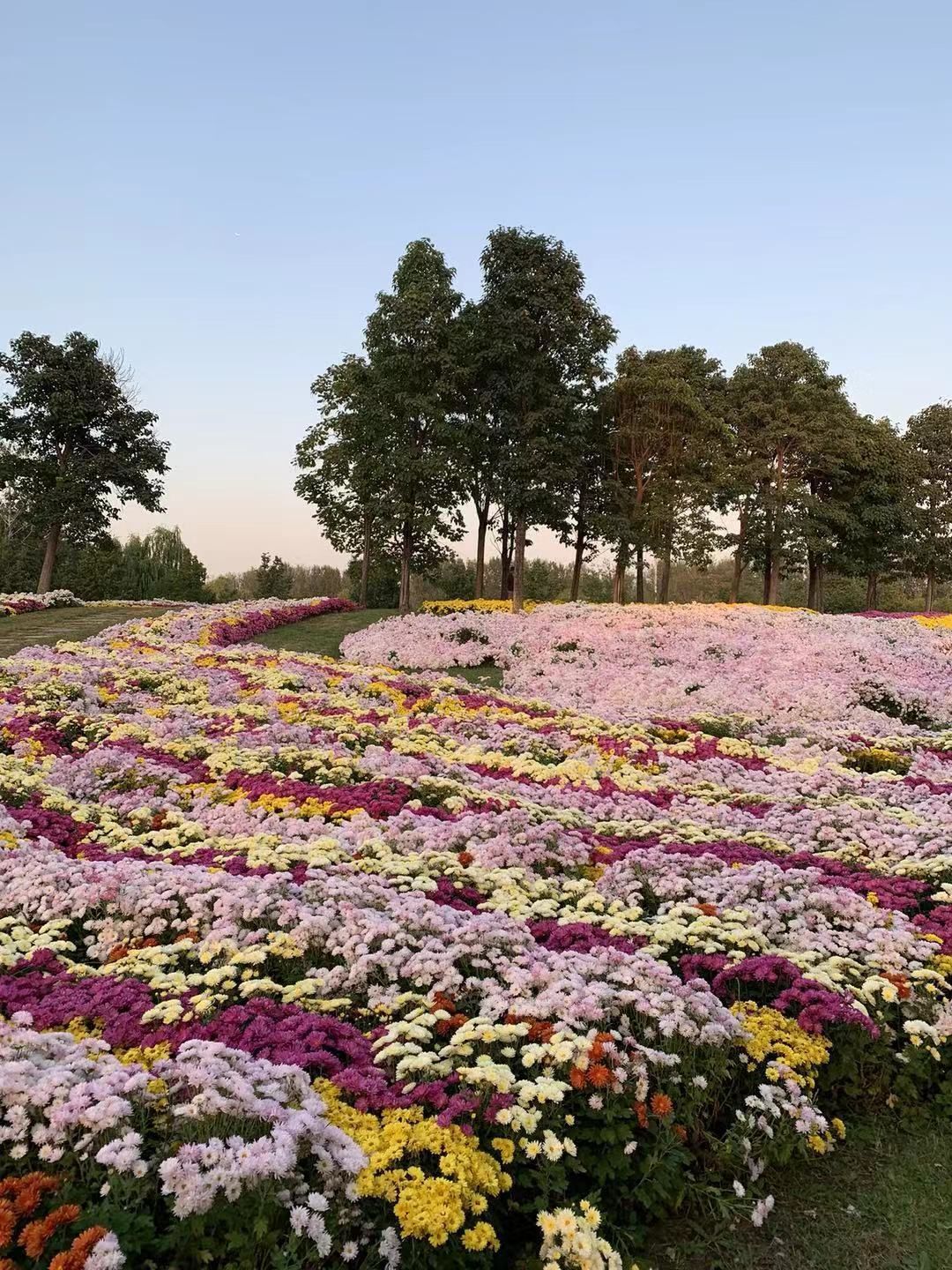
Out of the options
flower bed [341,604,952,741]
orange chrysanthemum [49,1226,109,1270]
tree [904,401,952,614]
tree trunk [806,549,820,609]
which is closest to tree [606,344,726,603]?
flower bed [341,604,952,741]

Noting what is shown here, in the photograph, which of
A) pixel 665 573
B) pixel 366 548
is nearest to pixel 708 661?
pixel 366 548

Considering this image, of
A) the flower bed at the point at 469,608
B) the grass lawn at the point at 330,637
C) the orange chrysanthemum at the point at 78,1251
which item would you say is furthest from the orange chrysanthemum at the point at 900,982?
the flower bed at the point at 469,608

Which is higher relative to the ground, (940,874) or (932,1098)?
(940,874)

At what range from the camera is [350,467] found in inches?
1412

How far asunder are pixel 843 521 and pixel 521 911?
46.8m

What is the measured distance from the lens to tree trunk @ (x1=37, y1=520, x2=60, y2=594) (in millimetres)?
37094

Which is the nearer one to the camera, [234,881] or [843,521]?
[234,881]

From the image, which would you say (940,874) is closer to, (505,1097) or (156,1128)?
(505,1097)

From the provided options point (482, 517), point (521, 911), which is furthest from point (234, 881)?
point (482, 517)

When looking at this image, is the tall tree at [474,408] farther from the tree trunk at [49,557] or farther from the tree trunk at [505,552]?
the tree trunk at [49,557]

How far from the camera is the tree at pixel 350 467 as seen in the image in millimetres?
33625

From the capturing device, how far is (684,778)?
1049 cm

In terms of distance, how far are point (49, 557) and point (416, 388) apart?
18.4 m

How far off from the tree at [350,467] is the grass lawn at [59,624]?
380 inches
